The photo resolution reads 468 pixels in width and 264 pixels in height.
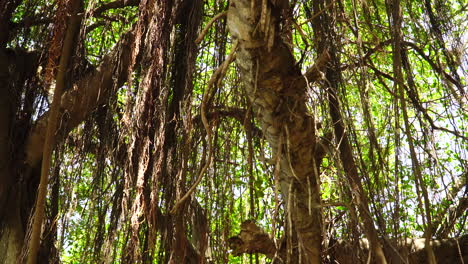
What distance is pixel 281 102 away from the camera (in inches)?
66.1

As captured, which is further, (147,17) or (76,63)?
(76,63)

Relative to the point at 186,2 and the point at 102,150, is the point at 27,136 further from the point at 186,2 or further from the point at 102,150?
the point at 186,2

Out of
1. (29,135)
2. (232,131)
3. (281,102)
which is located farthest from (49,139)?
(281,102)

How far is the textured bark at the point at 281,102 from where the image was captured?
61.5 inches

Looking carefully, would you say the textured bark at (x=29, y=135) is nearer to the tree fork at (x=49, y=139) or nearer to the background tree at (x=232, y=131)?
the background tree at (x=232, y=131)

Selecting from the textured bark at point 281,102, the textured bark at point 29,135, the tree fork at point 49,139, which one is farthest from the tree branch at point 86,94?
the textured bark at point 281,102

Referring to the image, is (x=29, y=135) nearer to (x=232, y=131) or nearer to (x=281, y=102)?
(x=232, y=131)

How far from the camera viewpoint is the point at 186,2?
8.04 ft

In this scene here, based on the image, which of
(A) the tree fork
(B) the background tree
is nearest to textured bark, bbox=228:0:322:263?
(B) the background tree

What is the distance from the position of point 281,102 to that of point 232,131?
1.75 ft

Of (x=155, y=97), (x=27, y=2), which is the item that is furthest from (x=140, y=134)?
(x=27, y=2)

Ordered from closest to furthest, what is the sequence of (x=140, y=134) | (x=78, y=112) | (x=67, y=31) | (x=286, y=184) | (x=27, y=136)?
(x=286, y=184) < (x=140, y=134) < (x=67, y=31) < (x=78, y=112) < (x=27, y=136)

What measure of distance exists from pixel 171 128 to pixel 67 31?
2.04 feet

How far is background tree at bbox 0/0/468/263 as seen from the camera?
1.63 meters
